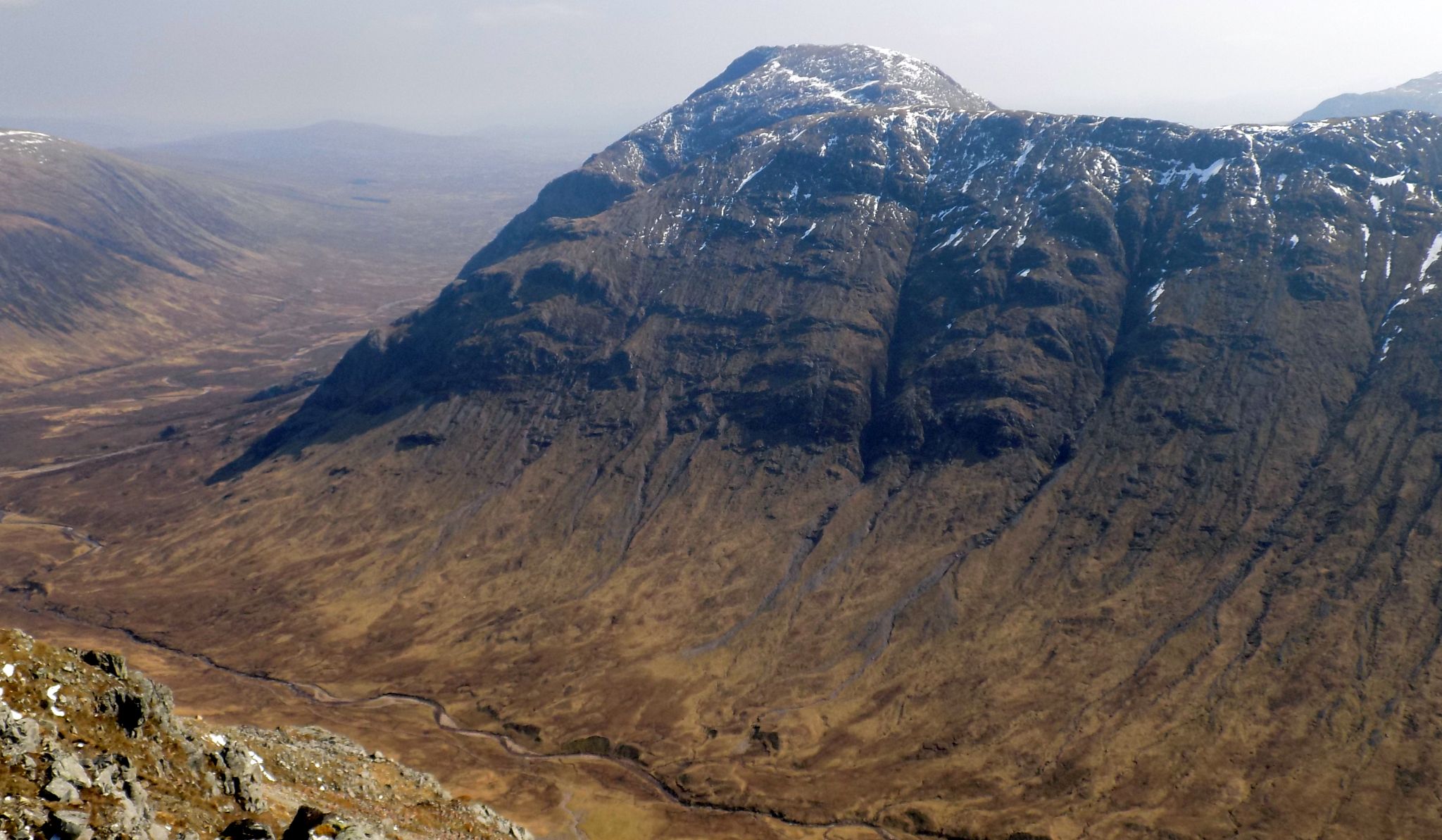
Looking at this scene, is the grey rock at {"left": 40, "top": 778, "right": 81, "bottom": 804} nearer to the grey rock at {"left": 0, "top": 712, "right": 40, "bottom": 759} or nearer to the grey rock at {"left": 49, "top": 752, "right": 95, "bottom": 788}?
the grey rock at {"left": 49, "top": 752, "right": 95, "bottom": 788}

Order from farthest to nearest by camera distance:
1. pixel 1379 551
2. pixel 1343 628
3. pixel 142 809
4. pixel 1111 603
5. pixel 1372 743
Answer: pixel 1111 603 → pixel 1379 551 → pixel 1343 628 → pixel 1372 743 → pixel 142 809

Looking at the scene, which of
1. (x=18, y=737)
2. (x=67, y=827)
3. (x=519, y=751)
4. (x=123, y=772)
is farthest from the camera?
(x=519, y=751)

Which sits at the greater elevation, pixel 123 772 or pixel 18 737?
pixel 18 737

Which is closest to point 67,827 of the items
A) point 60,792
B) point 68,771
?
point 60,792

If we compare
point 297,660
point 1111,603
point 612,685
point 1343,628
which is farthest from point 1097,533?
point 297,660

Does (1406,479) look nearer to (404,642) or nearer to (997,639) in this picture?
(997,639)

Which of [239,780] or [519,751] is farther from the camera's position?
[519,751]

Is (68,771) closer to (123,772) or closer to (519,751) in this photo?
(123,772)

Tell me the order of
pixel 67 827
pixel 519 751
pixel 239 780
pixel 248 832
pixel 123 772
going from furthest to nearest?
pixel 519 751 < pixel 239 780 < pixel 123 772 < pixel 248 832 < pixel 67 827
